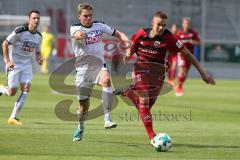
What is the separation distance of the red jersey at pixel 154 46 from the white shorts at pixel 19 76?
13.6 ft

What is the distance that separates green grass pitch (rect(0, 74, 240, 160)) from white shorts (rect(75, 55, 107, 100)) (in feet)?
2.65

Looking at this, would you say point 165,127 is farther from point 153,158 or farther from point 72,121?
point 153,158

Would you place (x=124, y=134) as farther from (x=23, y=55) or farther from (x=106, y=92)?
(x=23, y=55)

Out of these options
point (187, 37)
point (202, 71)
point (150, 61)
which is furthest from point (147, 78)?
point (187, 37)

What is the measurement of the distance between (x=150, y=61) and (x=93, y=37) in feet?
3.89

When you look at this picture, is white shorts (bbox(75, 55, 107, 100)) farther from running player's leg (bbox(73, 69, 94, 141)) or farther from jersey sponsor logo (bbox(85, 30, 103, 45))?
jersey sponsor logo (bbox(85, 30, 103, 45))

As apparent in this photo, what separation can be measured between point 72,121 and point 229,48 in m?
24.3

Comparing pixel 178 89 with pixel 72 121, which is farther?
pixel 178 89

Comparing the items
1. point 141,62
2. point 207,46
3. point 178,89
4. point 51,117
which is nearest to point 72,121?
point 51,117

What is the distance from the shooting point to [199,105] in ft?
66.4

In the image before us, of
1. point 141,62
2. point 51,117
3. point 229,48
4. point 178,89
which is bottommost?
point 229,48

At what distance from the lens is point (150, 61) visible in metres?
11.2

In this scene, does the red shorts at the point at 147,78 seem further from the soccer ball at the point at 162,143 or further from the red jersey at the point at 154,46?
the soccer ball at the point at 162,143

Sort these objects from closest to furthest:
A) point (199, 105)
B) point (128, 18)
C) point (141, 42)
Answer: point (141, 42), point (199, 105), point (128, 18)
